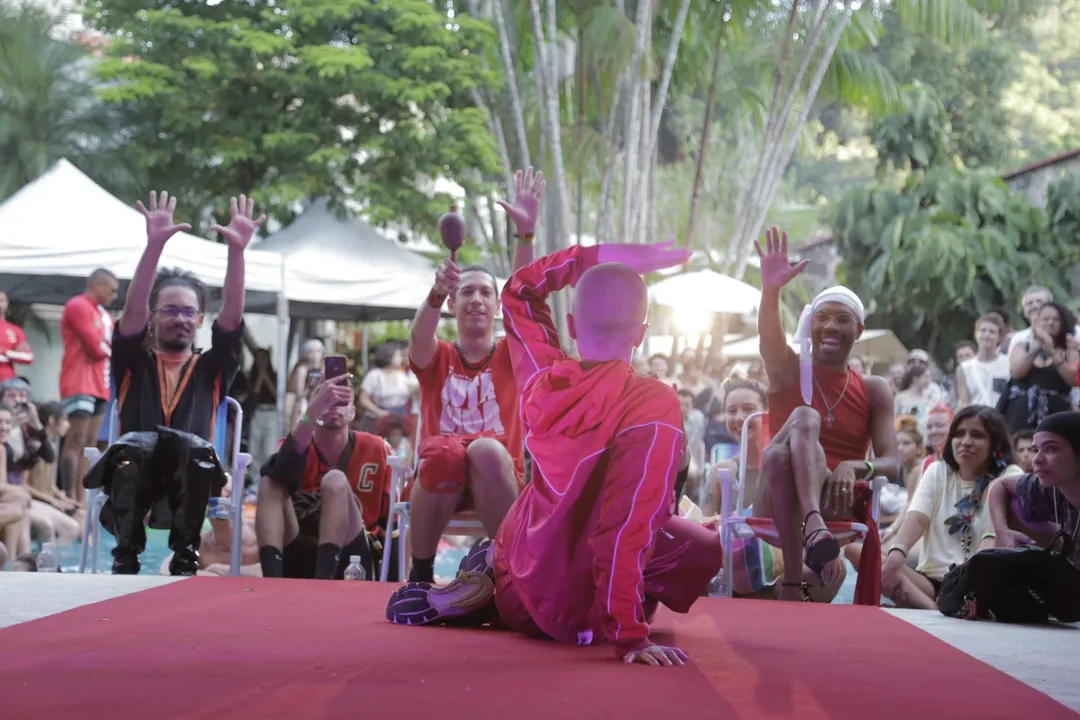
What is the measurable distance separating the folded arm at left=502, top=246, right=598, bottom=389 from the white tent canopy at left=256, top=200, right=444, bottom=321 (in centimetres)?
852

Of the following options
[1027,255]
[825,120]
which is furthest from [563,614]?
[825,120]

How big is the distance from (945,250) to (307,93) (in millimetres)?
9699

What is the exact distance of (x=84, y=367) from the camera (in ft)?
32.6

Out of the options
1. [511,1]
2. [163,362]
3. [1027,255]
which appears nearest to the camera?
[163,362]

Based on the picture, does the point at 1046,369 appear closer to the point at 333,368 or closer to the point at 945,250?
the point at 333,368

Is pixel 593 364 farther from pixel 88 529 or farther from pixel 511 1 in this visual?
pixel 511 1

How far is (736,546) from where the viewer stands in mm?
6012

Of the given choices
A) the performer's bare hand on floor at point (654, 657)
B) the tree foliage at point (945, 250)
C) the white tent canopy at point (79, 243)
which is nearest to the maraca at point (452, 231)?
the performer's bare hand on floor at point (654, 657)

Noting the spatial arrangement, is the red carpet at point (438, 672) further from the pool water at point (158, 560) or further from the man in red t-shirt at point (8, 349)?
the man in red t-shirt at point (8, 349)

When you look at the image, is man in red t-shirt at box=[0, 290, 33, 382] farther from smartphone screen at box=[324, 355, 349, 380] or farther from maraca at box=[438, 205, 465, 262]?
maraca at box=[438, 205, 465, 262]

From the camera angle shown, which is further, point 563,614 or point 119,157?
point 119,157

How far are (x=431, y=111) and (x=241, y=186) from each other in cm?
242

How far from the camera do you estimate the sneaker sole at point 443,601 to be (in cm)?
381

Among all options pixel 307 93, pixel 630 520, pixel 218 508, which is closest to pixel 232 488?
pixel 218 508
